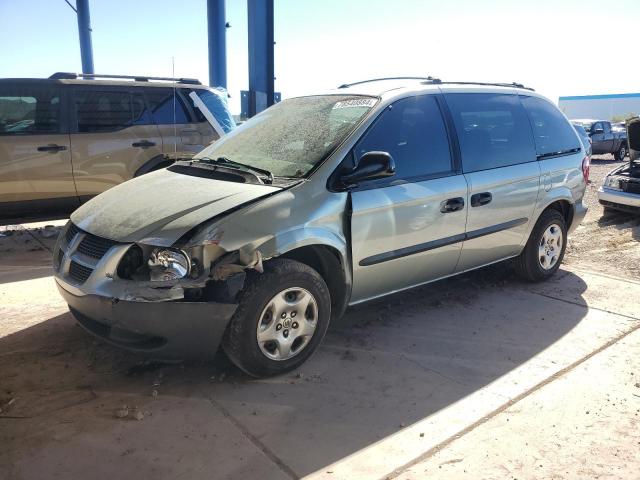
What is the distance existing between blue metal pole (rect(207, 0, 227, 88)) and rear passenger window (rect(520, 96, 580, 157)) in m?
11.9

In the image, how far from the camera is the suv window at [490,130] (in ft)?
13.8

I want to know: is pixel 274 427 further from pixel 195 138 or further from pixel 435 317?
pixel 195 138

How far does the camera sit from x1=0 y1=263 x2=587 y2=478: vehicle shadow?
2.79m

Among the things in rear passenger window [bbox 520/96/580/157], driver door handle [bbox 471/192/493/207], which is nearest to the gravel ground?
rear passenger window [bbox 520/96/580/157]

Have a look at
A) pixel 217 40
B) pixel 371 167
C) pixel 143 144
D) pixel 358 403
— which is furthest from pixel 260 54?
pixel 358 403

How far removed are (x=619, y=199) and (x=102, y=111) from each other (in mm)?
7533

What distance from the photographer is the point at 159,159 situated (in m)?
6.86

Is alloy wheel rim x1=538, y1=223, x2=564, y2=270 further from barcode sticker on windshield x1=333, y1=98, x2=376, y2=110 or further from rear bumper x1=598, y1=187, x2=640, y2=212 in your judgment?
rear bumper x1=598, y1=187, x2=640, y2=212

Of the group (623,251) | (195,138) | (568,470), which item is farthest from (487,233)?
(195,138)

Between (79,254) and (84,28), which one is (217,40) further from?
(79,254)

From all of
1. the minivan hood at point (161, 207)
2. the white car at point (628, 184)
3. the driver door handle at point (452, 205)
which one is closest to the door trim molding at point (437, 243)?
the driver door handle at point (452, 205)

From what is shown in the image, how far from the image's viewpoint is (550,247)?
17.2 feet

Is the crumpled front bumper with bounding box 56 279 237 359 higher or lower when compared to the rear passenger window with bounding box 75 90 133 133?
lower

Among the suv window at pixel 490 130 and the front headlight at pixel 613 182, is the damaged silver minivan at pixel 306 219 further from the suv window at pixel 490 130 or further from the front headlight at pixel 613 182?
the front headlight at pixel 613 182
